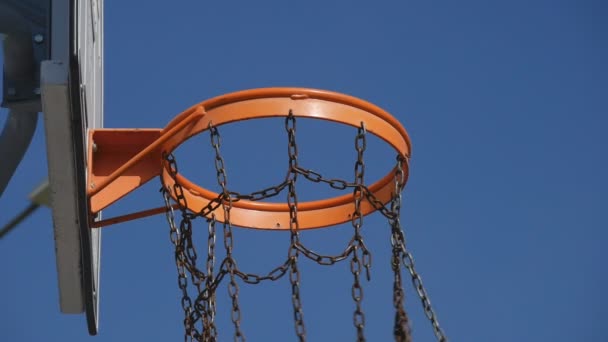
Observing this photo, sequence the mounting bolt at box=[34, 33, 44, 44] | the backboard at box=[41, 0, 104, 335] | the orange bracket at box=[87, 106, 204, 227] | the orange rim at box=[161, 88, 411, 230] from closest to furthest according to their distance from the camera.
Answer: the backboard at box=[41, 0, 104, 335] → the mounting bolt at box=[34, 33, 44, 44] → the orange rim at box=[161, 88, 411, 230] → the orange bracket at box=[87, 106, 204, 227]

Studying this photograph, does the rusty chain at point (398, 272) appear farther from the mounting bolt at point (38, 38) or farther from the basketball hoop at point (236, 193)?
the mounting bolt at point (38, 38)

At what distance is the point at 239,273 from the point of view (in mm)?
3967

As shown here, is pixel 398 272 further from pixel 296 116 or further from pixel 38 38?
pixel 38 38

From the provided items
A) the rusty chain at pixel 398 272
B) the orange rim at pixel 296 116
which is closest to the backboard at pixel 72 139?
the orange rim at pixel 296 116

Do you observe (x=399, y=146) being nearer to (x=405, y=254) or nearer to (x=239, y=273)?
(x=405, y=254)

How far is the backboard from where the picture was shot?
3.54m

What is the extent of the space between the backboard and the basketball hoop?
20cm

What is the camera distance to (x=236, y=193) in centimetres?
415

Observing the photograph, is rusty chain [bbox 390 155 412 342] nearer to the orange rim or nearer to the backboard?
the orange rim

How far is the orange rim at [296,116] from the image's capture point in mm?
4070

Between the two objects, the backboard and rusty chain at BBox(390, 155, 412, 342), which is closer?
the backboard

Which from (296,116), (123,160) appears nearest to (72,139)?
(123,160)

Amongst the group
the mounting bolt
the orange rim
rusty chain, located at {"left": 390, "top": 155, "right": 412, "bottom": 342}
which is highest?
the mounting bolt

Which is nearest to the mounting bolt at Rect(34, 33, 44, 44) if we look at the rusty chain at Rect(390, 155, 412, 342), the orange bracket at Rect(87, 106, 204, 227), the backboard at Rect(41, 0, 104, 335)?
the backboard at Rect(41, 0, 104, 335)
